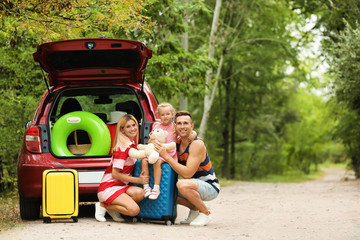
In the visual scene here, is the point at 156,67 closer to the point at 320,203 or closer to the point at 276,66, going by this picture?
the point at 320,203

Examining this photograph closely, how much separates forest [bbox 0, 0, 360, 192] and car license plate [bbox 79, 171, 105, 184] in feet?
9.17

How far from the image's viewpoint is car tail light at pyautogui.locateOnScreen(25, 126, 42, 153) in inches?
287

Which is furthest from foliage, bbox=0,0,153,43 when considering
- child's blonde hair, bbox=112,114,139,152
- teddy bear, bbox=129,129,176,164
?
teddy bear, bbox=129,129,176,164

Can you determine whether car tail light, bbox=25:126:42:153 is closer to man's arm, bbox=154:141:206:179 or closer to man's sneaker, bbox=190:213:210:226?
man's arm, bbox=154:141:206:179

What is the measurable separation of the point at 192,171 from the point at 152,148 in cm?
57

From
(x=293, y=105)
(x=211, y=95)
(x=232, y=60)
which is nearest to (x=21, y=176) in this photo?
(x=211, y=95)

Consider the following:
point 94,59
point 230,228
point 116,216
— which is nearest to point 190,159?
point 230,228

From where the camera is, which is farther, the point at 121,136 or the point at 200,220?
the point at 200,220

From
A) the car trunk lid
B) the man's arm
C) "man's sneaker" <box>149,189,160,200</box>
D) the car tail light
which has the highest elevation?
the car trunk lid

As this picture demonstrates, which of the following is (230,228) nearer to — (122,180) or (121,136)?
(122,180)

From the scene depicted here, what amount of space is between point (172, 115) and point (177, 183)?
844 mm

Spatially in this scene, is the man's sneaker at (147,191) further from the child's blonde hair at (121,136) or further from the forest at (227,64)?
the forest at (227,64)

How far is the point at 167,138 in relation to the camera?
7.18m

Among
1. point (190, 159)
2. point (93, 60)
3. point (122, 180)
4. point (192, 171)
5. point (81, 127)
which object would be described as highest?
point (93, 60)
